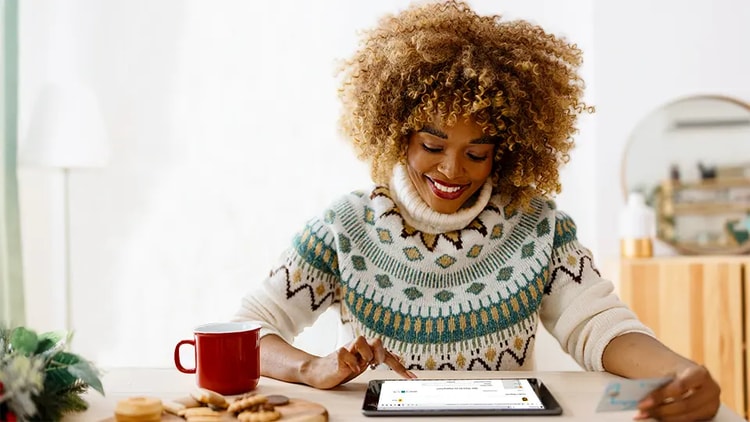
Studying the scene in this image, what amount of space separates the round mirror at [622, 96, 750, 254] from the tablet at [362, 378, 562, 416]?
177cm

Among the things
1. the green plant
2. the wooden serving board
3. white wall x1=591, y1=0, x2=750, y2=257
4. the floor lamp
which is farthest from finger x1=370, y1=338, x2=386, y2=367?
white wall x1=591, y1=0, x2=750, y2=257

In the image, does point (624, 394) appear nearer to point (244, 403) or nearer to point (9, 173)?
point (244, 403)

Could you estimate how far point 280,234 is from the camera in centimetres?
273

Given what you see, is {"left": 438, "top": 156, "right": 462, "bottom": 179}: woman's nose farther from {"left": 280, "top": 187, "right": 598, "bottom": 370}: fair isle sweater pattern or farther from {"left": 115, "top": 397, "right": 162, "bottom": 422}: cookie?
{"left": 115, "top": 397, "right": 162, "bottom": 422}: cookie

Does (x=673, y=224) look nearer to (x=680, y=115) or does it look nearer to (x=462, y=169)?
→ (x=680, y=115)

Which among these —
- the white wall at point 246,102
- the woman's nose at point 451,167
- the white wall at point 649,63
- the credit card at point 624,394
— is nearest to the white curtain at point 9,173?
the white wall at point 246,102

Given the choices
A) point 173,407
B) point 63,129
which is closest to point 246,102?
point 63,129

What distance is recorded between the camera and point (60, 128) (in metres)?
2.44

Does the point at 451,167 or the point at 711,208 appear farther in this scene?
the point at 711,208

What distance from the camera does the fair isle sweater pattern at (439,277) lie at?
139cm

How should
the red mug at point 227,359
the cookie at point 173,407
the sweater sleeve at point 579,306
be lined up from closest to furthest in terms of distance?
the cookie at point 173,407 → the red mug at point 227,359 → the sweater sleeve at point 579,306

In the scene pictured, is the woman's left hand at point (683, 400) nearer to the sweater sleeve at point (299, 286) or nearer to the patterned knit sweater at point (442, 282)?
the patterned knit sweater at point (442, 282)

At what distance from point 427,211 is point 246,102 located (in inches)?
55.4

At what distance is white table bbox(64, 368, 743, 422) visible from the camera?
3.20 feet
